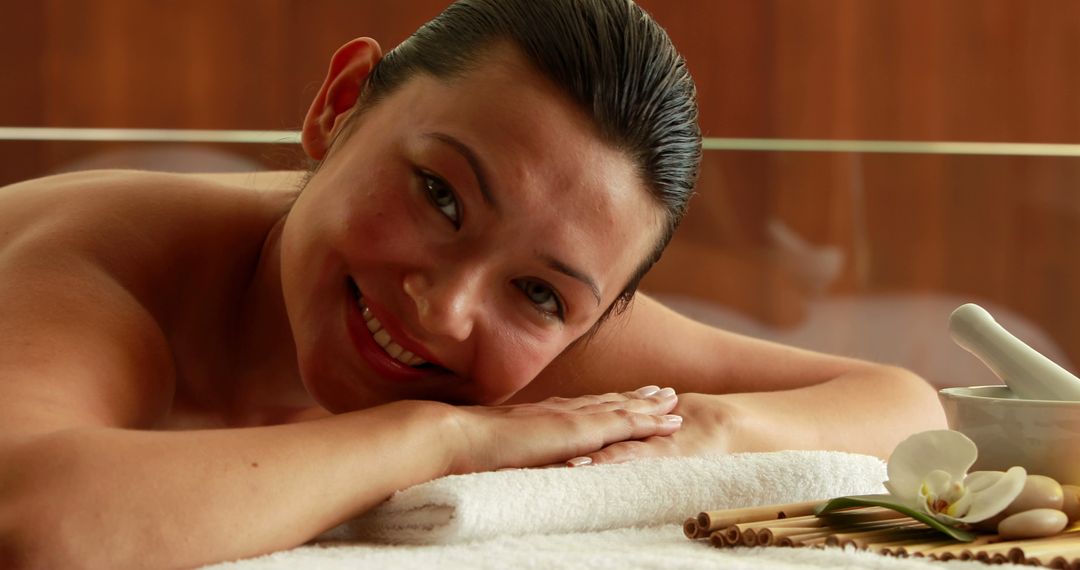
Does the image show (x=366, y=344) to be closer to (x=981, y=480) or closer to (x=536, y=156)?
(x=536, y=156)

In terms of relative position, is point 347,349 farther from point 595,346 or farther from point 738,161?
point 738,161

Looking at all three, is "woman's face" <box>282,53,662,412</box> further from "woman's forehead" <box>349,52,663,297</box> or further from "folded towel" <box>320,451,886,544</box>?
"folded towel" <box>320,451,886,544</box>

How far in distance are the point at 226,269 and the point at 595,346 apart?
1.49 ft

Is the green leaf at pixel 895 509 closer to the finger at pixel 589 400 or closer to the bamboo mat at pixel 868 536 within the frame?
the bamboo mat at pixel 868 536

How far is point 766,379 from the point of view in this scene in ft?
5.00

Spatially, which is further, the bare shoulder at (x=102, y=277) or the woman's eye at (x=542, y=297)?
the woman's eye at (x=542, y=297)

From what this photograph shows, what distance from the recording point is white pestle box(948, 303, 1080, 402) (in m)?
0.95

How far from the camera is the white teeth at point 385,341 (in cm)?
105

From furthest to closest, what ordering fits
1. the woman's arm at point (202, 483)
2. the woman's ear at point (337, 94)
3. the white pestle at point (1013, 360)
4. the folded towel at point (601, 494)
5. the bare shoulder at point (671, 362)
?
1. the bare shoulder at point (671, 362)
2. the woman's ear at point (337, 94)
3. the white pestle at point (1013, 360)
4. the folded towel at point (601, 494)
5. the woman's arm at point (202, 483)

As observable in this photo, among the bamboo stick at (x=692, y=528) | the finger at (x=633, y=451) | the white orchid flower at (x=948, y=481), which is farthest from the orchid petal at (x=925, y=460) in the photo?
the finger at (x=633, y=451)

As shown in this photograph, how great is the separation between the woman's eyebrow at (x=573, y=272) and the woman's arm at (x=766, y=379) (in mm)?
264

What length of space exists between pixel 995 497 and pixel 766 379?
0.73m

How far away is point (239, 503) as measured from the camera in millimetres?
773

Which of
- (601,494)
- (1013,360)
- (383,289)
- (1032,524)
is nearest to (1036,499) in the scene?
(1032,524)
